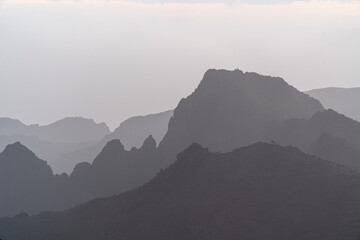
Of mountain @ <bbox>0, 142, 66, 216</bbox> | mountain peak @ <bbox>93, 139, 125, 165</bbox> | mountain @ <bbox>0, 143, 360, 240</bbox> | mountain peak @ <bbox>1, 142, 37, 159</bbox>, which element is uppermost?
mountain peak @ <bbox>1, 142, 37, 159</bbox>

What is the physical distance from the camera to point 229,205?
9494 centimetres

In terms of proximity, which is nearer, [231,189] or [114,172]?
[231,189]

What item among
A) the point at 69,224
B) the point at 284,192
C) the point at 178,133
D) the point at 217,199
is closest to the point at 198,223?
the point at 217,199

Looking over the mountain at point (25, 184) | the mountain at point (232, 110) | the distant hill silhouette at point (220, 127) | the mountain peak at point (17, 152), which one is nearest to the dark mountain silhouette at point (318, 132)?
the distant hill silhouette at point (220, 127)

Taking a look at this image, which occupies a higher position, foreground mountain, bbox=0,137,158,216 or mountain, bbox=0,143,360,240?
foreground mountain, bbox=0,137,158,216

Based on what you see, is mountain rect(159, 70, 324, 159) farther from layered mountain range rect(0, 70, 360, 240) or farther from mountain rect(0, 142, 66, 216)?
mountain rect(0, 142, 66, 216)

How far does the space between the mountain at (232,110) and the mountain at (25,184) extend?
1280 inches

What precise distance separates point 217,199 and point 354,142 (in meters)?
51.6

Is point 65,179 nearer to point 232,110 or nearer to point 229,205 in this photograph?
point 232,110

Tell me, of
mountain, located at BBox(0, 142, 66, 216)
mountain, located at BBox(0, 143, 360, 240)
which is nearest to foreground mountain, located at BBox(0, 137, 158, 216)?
mountain, located at BBox(0, 142, 66, 216)

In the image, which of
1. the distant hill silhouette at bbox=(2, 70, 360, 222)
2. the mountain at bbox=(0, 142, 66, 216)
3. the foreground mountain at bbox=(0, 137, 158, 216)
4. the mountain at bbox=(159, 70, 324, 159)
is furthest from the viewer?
the mountain at bbox=(0, 142, 66, 216)

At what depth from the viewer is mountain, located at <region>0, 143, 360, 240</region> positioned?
8469 centimetres

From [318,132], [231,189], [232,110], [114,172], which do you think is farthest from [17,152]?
[231,189]

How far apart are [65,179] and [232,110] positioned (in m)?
49.7
